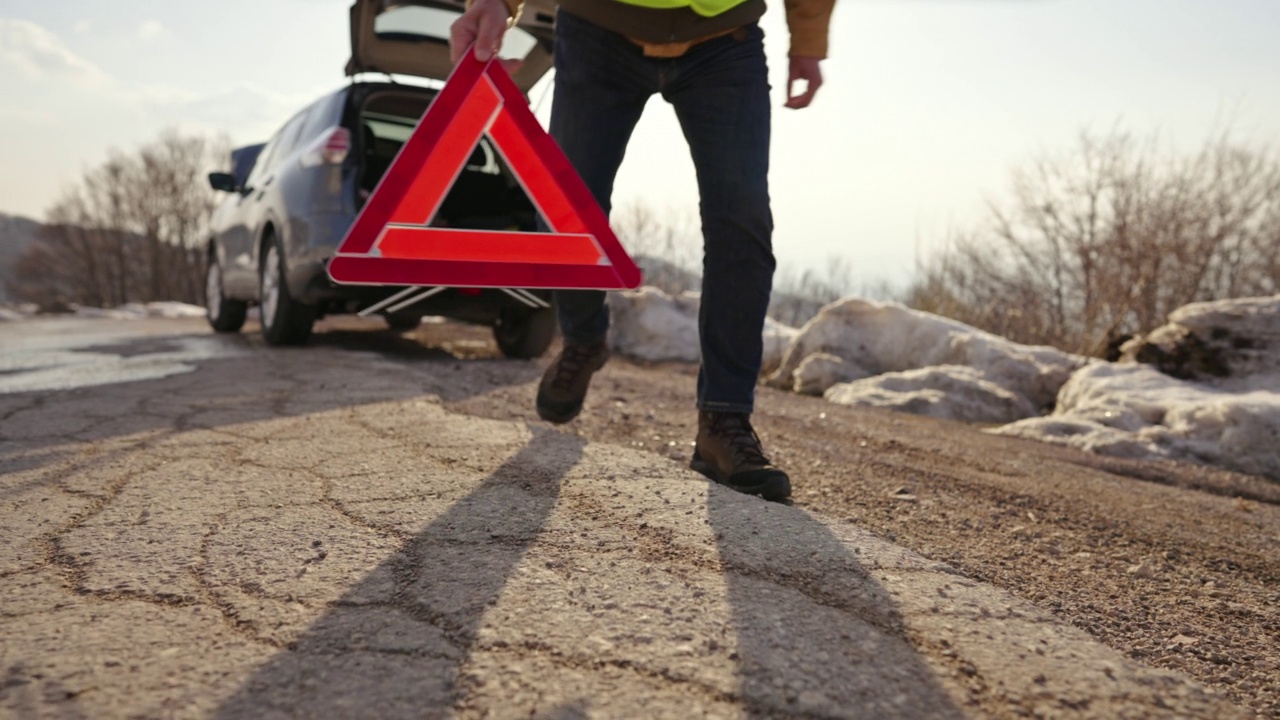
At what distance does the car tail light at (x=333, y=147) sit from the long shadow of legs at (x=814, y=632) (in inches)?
138

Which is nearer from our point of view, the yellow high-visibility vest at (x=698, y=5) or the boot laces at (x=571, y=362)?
the yellow high-visibility vest at (x=698, y=5)

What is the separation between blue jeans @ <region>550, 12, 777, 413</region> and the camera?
6.97 feet

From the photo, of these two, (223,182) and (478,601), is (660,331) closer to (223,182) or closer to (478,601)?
(223,182)

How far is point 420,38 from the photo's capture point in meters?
4.57

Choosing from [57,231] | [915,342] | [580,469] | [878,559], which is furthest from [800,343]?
[57,231]

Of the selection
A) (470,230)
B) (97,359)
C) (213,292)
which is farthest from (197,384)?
(213,292)

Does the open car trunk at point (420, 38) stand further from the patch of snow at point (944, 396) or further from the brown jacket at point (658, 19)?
the patch of snow at point (944, 396)

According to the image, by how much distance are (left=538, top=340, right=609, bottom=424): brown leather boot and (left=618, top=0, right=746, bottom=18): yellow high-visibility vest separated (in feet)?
3.00

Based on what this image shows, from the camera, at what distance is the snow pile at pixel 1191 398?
3.52 meters

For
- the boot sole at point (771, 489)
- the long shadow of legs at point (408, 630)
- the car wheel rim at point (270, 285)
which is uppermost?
the car wheel rim at point (270, 285)

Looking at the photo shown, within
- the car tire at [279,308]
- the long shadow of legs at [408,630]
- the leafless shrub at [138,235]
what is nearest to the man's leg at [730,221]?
the long shadow of legs at [408,630]

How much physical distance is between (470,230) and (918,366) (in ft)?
13.7

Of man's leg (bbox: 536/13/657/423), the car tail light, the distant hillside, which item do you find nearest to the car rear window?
the car tail light

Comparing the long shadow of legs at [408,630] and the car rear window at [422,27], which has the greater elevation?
the car rear window at [422,27]
